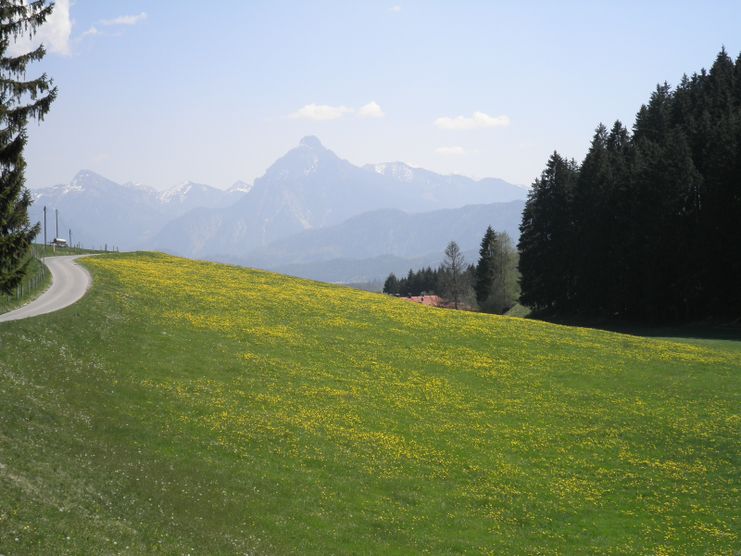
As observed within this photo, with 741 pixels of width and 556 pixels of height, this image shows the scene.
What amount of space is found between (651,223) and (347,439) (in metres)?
56.2

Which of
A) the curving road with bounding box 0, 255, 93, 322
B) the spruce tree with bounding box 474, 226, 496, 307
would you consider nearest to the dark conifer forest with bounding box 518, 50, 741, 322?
the spruce tree with bounding box 474, 226, 496, 307

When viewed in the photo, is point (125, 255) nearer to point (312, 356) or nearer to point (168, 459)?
point (312, 356)

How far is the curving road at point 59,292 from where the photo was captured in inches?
1577

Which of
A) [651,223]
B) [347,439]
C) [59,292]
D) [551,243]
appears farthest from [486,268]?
[347,439]

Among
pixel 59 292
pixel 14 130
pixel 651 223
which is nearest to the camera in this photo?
pixel 14 130

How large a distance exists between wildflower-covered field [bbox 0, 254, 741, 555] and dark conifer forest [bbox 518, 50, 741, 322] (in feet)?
73.3

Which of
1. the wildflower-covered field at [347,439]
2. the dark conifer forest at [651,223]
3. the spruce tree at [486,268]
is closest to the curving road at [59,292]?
the wildflower-covered field at [347,439]

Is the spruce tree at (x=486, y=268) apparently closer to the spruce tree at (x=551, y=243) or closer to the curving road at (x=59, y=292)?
the spruce tree at (x=551, y=243)

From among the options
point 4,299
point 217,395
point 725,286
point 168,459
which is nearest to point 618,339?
point 725,286

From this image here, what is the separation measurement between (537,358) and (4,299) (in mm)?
38740

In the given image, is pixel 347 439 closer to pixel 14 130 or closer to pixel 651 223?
pixel 14 130

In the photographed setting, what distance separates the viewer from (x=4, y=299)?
1657 inches

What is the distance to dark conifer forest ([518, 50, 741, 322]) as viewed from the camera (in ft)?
223

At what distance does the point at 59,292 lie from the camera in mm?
49281
